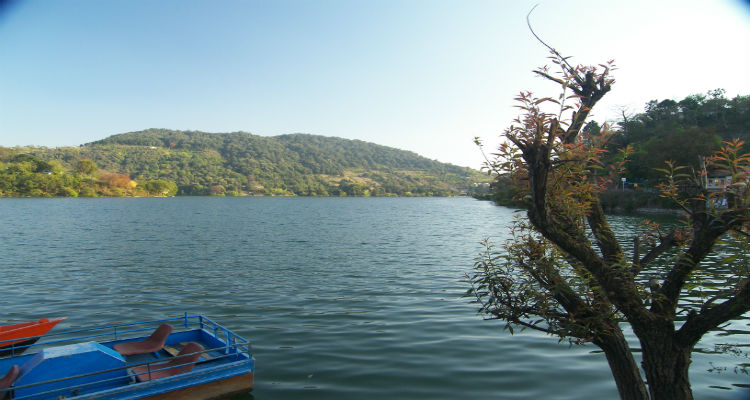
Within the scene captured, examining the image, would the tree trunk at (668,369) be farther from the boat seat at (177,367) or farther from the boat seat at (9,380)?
the boat seat at (9,380)

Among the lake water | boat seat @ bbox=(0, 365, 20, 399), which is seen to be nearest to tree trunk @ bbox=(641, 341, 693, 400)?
the lake water

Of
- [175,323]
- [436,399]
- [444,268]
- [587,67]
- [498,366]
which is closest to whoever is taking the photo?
[587,67]

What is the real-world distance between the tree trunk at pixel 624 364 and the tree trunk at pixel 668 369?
22 centimetres

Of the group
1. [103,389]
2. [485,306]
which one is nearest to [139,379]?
[103,389]

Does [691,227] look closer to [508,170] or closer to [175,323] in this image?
[508,170]

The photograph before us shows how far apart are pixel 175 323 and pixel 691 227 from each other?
52.4 ft

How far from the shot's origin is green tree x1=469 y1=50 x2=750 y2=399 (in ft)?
14.5

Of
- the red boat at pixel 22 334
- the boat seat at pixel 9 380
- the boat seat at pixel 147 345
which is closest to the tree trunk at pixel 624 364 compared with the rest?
the boat seat at pixel 147 345

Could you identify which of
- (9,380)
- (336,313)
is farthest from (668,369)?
(336,313)

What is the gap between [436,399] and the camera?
393 inches

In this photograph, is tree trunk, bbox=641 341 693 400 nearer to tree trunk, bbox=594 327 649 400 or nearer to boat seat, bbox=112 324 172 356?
tree trunk, bbox=594 327 649 400

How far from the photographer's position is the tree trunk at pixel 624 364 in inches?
219

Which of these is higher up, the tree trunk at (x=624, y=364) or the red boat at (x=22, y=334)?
the tree trunk at (x=624, y=364)

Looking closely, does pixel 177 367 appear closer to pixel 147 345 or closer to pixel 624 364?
pixel 147 345
